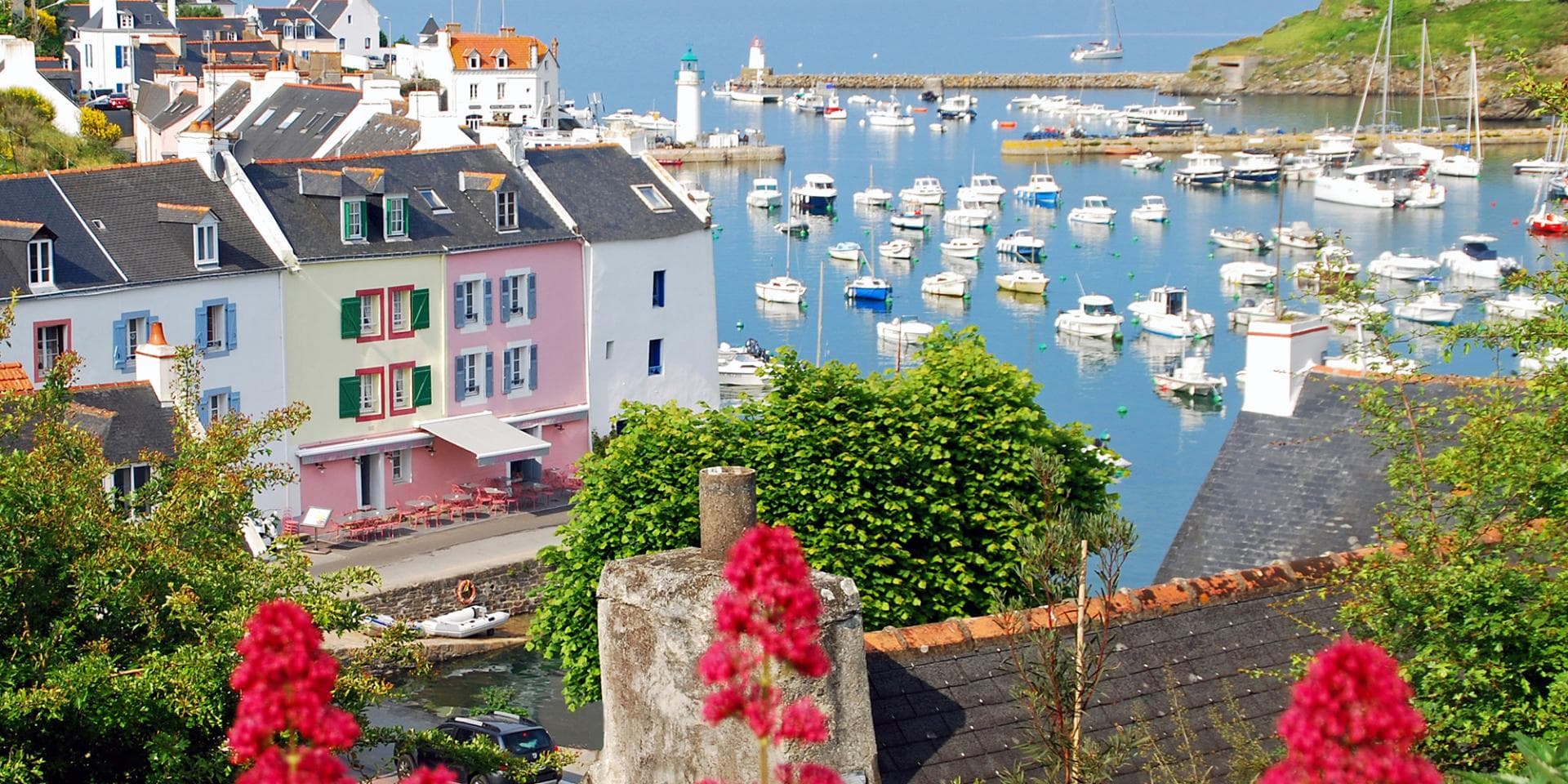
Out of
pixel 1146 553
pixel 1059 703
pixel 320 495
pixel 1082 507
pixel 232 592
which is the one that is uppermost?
pixel 1059 703

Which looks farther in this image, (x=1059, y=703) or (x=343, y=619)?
(x=343, y=619)

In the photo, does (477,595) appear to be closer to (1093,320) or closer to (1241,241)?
(1093,320)

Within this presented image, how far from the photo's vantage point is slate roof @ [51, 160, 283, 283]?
1865 inches

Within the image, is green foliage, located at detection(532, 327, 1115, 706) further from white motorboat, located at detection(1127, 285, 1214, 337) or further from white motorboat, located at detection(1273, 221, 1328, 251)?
white motorboat, located at detection(1273, 221, 1328, 251)

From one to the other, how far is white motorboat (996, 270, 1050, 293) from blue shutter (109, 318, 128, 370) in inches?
2630

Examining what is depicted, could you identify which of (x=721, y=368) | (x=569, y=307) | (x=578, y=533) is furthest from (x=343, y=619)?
(x=721, y=368)

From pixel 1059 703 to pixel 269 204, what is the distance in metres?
43.0

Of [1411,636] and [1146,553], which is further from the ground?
[1411,636]

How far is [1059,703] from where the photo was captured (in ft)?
33.9

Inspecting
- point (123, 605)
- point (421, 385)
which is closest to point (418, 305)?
point (421, 385)

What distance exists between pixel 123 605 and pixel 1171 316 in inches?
3268

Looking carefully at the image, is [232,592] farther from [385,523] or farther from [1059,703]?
[385,523]

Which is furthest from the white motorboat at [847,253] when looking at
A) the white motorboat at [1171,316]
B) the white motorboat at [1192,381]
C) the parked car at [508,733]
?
the parked car at [508,733]

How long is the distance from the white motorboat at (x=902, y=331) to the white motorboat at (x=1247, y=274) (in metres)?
18.7
